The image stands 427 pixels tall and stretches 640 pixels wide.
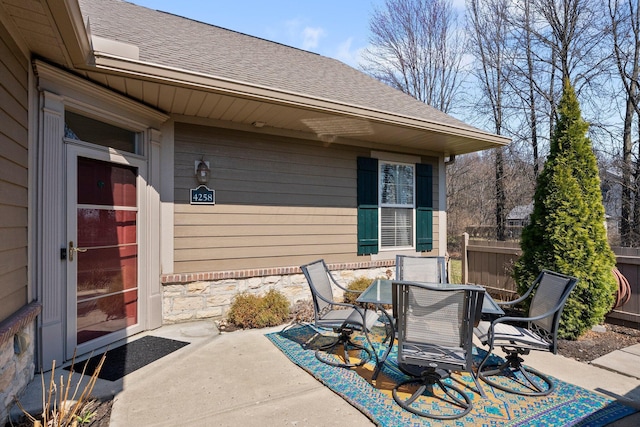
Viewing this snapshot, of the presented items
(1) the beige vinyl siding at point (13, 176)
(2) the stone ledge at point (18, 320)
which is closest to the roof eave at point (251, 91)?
(1) the beige vinyl siding at point (13, 176)

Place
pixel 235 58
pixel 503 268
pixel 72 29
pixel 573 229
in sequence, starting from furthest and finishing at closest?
pixel 503 268
pixel 235 58
pixel 573 229
pixel 72 29

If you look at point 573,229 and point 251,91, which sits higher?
point 251,91

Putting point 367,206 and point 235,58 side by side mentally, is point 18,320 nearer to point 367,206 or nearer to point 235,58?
point 235,58

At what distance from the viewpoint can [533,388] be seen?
2.80 m

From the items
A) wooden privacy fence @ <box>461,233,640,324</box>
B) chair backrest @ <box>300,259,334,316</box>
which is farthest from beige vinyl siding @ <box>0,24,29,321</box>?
wooden privacy fence @ <box>461,233,640,324</box>

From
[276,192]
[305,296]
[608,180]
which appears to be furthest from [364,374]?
[608,180]

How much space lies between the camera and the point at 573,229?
13.8 ft

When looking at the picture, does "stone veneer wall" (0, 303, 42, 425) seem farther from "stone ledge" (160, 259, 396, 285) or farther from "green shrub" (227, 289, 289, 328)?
"green shrub" (227, 289, 289, 328)

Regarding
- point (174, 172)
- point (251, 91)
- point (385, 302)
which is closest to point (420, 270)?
point (385, 302)

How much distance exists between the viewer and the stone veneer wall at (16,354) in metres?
2.26

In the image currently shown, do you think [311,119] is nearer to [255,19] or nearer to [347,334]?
[347,334]

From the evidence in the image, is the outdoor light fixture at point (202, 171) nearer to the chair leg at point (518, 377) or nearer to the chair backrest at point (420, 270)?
the chair backrest at point (420, 270)

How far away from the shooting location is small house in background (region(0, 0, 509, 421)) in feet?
8.91

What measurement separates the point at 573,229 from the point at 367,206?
2706 millimetres
